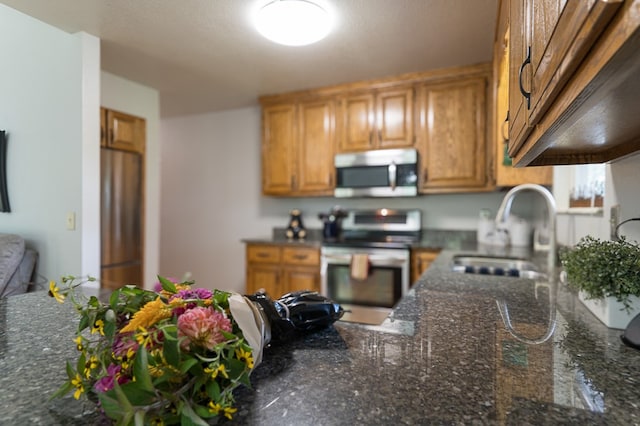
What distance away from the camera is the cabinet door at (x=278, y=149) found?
3.29 m

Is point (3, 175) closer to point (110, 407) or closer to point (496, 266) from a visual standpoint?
→ point (110, 407)

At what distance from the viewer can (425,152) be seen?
2844 mm

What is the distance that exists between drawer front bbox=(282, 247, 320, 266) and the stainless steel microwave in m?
0.58

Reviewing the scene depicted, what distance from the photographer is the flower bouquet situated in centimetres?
39

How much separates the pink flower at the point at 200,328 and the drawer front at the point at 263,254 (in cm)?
265

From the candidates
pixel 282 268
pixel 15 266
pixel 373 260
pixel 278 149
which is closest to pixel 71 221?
pixel 15 266

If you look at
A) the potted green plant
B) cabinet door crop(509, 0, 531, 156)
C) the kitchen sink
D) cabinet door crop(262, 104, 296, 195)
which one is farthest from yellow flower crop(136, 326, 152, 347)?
Result: cabinet door crop(262, 104, 296, 195)

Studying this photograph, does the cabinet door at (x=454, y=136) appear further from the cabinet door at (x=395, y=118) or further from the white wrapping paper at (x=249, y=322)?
the white wrapping paper at (x=249, y=322)

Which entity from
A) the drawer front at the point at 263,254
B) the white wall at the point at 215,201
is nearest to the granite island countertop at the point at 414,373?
the drawer front at the point at 263,254

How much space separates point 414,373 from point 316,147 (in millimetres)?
2779

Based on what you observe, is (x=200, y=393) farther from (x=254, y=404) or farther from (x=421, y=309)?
(x=421, y=309)

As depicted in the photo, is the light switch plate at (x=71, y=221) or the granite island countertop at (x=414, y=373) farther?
the light switch plate at (x=71, y=221)

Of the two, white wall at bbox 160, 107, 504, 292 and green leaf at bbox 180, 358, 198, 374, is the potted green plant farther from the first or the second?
white wall at bbox 160, 107, 504, 292

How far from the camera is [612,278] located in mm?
842
